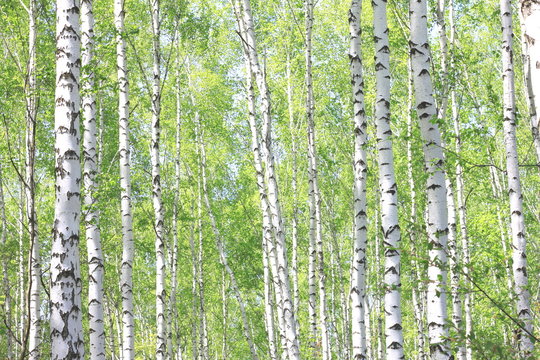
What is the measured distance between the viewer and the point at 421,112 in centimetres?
638

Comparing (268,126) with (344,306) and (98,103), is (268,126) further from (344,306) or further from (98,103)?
(344,306)

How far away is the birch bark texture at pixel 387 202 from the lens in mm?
6191

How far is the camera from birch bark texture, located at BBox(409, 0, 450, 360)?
587cm

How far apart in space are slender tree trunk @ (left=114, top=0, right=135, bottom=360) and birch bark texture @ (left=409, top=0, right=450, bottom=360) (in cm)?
453

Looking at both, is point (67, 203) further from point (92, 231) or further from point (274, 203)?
point (274, 203)

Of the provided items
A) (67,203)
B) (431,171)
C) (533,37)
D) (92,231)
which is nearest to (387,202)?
(431,171)

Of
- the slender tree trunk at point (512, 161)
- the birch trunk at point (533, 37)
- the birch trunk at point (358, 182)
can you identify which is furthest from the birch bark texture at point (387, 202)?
the birch trunk at point (533, 37)

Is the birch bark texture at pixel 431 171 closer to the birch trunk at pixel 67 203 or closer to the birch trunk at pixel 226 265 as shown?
the birch trunk at pixel 67 203

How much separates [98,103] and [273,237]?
9395 mm

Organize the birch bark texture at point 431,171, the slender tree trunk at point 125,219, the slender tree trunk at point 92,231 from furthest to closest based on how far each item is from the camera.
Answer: the slender tree trunk at point 125,219, the slender tree trunk at point 92,231, the birch bark texture at point 431,171

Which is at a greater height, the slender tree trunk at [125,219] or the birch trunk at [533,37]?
the slender tree trunk at [125,219]

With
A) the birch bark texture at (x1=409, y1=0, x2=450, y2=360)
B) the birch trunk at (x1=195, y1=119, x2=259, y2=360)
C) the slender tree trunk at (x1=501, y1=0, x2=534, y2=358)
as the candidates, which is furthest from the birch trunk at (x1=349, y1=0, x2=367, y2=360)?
the birch trunk at (x1=195, y1=119, x2=259, y2=360)

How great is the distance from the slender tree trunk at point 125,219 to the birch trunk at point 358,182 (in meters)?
3.42

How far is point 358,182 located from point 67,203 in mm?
4123
